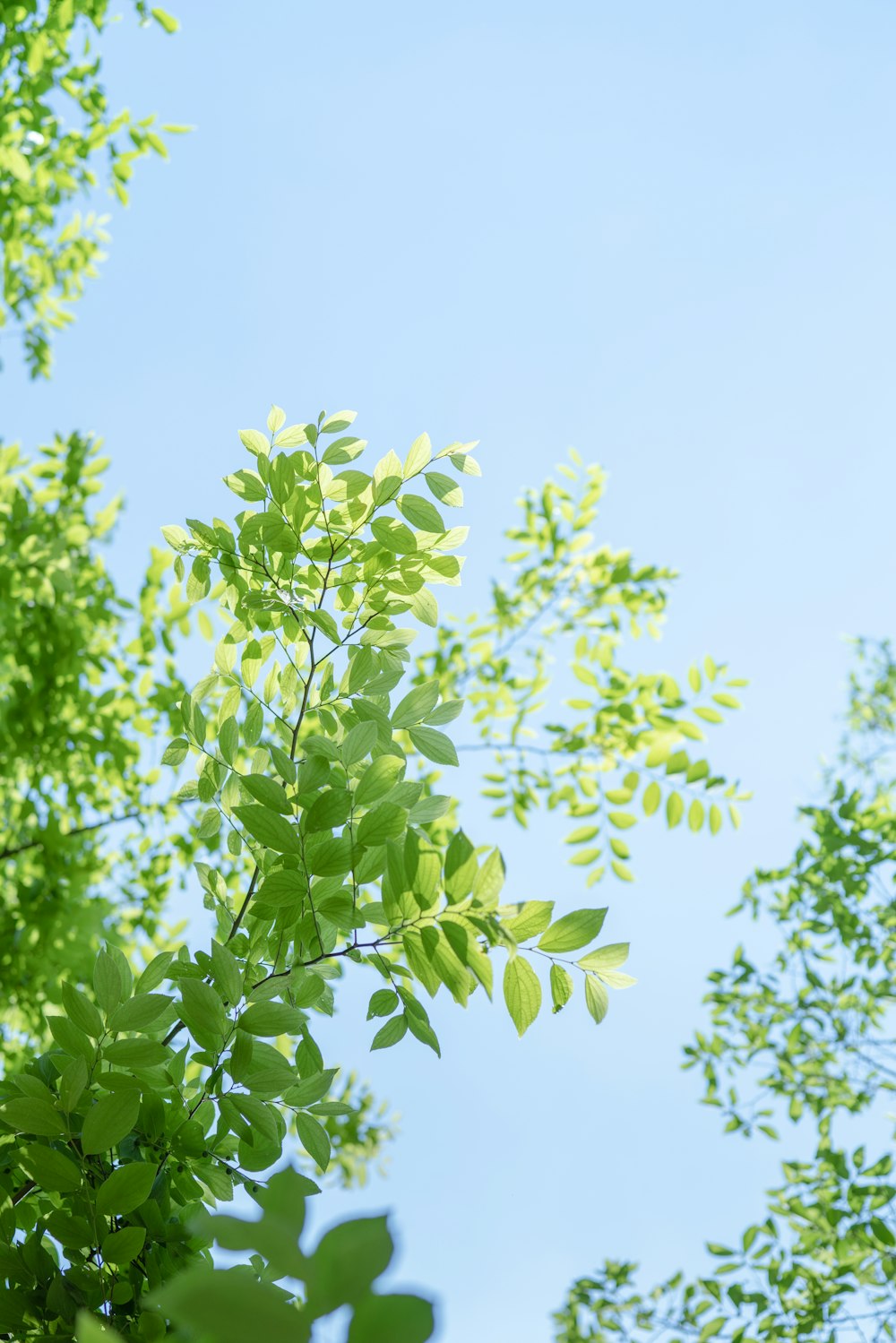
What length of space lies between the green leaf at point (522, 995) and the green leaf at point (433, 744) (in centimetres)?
39

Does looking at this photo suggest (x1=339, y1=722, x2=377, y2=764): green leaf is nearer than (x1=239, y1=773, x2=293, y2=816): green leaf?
No

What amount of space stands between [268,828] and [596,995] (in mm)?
406

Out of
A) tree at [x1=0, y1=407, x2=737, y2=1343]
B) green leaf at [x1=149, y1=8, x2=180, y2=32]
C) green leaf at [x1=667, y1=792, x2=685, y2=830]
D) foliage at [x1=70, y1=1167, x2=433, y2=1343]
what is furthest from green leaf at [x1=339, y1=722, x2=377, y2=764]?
green leaf at [x1=149, y1=8, x2=180, y2=32]

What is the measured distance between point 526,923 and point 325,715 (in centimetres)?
52

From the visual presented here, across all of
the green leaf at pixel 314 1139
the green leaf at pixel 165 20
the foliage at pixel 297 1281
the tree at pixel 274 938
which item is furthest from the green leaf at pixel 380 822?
the green leaf at pixel 165 20

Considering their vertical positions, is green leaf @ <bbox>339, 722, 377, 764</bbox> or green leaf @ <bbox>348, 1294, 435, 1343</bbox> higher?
green leaf @ <bbox>339, 722, 377, 764</bbox>

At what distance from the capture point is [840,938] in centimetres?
340

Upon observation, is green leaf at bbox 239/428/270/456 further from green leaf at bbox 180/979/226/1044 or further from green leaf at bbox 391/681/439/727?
green leaf at bbox 180/979/226/1044

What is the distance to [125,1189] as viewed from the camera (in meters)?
0.93

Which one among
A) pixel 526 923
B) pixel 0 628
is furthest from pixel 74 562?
pixel 526 923

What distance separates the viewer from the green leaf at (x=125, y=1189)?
922 millimetres

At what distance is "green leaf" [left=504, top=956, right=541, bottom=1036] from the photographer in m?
0.98

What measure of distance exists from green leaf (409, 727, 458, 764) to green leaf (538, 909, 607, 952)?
38cm

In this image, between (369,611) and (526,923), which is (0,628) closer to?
(369,611)
